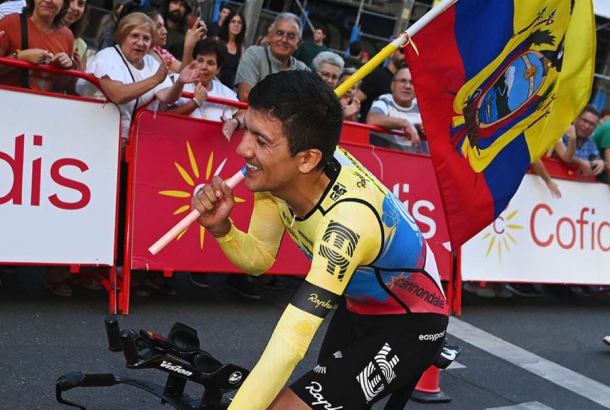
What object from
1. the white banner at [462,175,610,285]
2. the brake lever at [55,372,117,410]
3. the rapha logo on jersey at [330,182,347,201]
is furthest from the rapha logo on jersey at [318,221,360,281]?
the white banner at [462,175,610,285]

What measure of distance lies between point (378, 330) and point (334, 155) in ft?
2.40

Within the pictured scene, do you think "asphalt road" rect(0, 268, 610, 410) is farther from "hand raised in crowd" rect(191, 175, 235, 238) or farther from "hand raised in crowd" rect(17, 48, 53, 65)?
"hand raised in crowd" rect(191, 175, 235, 238)

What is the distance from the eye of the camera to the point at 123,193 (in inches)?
274

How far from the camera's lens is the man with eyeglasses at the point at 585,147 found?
9.40m

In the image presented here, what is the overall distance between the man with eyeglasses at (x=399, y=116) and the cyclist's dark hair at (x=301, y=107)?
16.1ft

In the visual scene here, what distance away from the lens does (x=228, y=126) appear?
23.2ft

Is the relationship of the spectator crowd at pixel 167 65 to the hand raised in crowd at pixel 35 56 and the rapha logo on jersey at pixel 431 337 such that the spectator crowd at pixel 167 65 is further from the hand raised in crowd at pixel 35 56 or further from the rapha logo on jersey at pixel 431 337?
the rapha logo on jersey at pixel 431 337

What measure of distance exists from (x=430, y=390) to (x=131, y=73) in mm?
3315

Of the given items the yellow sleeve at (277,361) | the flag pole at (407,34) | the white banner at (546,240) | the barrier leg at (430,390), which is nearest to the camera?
the yellow sleeve at (277,361)

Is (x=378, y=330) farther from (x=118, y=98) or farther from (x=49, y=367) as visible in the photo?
(x=118, y=98)

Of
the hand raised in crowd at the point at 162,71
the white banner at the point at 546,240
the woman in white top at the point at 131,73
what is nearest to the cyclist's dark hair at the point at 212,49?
the woman in white top at the point at 131,73

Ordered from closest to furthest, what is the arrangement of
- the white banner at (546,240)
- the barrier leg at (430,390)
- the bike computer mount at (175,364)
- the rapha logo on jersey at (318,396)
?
the rapha logo on jersey at (318,396)
the bike computer mount at (175,364)
the barrier leg at (430,390)
the white banner at (546,240)

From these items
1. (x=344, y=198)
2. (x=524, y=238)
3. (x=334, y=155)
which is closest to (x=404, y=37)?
(x=334, y=155)

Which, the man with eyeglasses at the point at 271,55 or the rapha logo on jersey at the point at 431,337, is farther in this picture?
the man with eyeglasses at the point at 271,55
